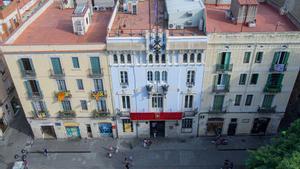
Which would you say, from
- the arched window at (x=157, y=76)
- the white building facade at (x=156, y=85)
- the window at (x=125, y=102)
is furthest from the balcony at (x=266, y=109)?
the window at (x=125, y=102)

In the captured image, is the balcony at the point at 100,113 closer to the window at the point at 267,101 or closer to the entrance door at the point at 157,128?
the entrance door at the point at 157,128

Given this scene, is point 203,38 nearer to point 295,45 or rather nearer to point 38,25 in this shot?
point 295,45

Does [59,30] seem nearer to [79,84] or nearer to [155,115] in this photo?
[79,84]

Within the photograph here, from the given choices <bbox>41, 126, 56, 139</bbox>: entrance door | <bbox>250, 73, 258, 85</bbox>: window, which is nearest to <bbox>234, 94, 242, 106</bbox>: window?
<bbox>250, 73, 258, 85</bbox>: window

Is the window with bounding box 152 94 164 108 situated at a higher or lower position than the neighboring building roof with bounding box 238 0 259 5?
lower

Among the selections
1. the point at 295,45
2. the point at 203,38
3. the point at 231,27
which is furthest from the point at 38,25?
the point at 295,45

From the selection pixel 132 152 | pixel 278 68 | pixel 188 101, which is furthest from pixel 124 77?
pixel 278 68

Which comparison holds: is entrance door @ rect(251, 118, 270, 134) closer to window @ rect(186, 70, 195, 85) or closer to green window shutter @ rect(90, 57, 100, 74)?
window @ rect(186, 70, 195, 85)
